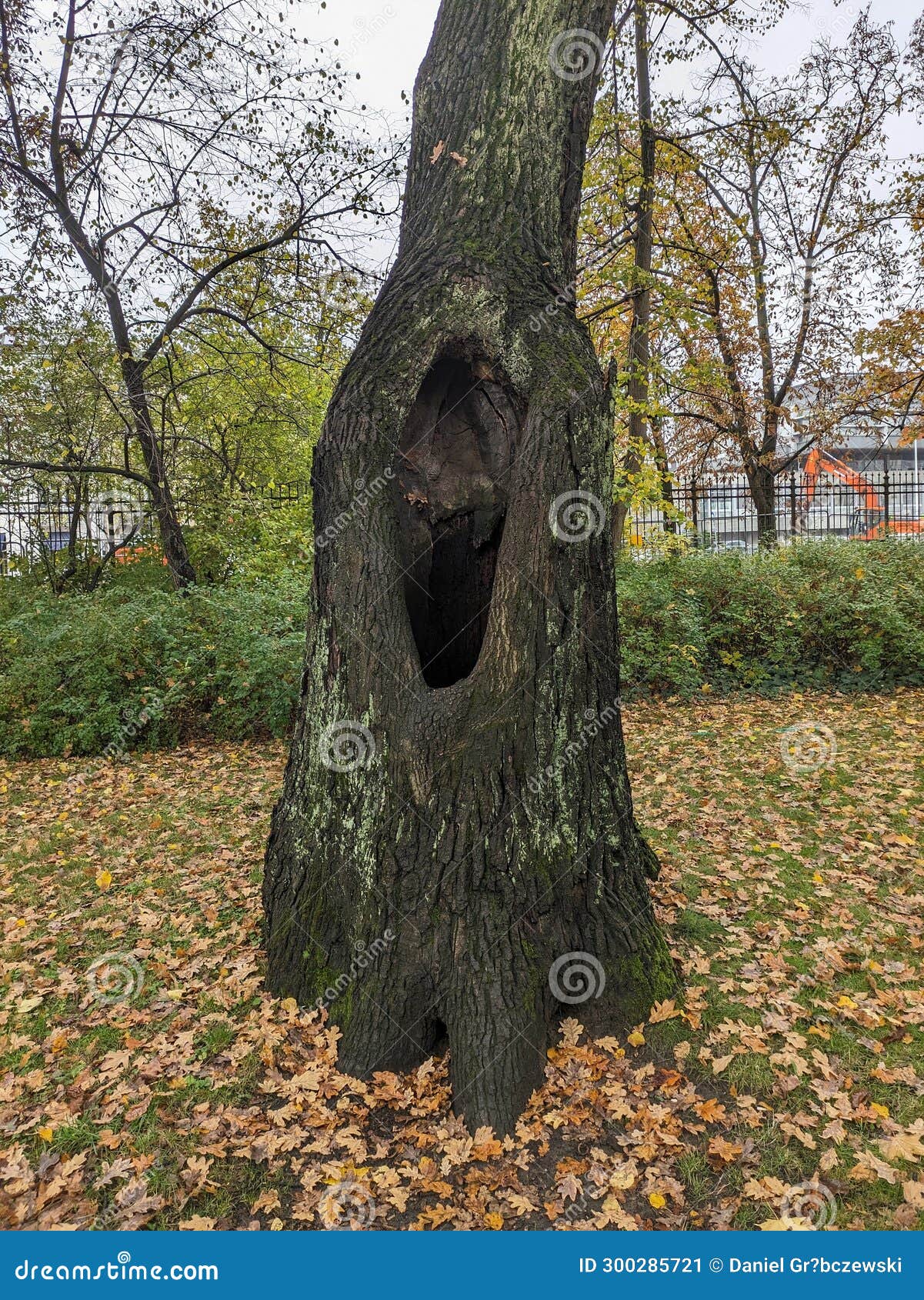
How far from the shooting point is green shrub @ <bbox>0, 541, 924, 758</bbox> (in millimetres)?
8188

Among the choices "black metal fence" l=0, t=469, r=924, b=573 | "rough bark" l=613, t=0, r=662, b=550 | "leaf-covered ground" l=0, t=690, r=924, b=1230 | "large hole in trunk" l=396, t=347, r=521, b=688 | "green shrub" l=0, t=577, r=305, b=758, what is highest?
"rough bark" l=613, t=0, r=662, b=550

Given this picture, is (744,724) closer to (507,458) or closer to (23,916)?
(507,458)

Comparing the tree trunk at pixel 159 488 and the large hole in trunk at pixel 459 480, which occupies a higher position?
the tree trunk at pixel 159 488

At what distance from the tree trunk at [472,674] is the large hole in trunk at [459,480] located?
0.03 ft

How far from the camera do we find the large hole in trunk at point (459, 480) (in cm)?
333

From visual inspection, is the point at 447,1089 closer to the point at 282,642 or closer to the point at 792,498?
the point at 282,642

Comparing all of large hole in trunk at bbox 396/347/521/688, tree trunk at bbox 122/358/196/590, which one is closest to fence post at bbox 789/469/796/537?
tree trunk at bbox 122/358/196/590

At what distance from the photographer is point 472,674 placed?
3.16 metres

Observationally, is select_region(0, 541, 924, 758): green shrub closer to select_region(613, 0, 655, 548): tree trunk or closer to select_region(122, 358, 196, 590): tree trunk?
select_region(122, 358, 196, 590): tree trunk

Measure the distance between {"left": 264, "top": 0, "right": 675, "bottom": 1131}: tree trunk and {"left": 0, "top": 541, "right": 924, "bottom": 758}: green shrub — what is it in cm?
512

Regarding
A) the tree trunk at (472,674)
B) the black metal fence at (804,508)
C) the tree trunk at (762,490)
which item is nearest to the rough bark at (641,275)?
the black metal fence at (804,508)

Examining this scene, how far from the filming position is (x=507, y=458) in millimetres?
3322

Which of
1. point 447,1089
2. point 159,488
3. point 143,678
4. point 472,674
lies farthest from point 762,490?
point 447,1089

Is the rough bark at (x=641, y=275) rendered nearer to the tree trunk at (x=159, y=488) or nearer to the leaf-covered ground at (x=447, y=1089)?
the tree trunk at (x=159, y=488)
